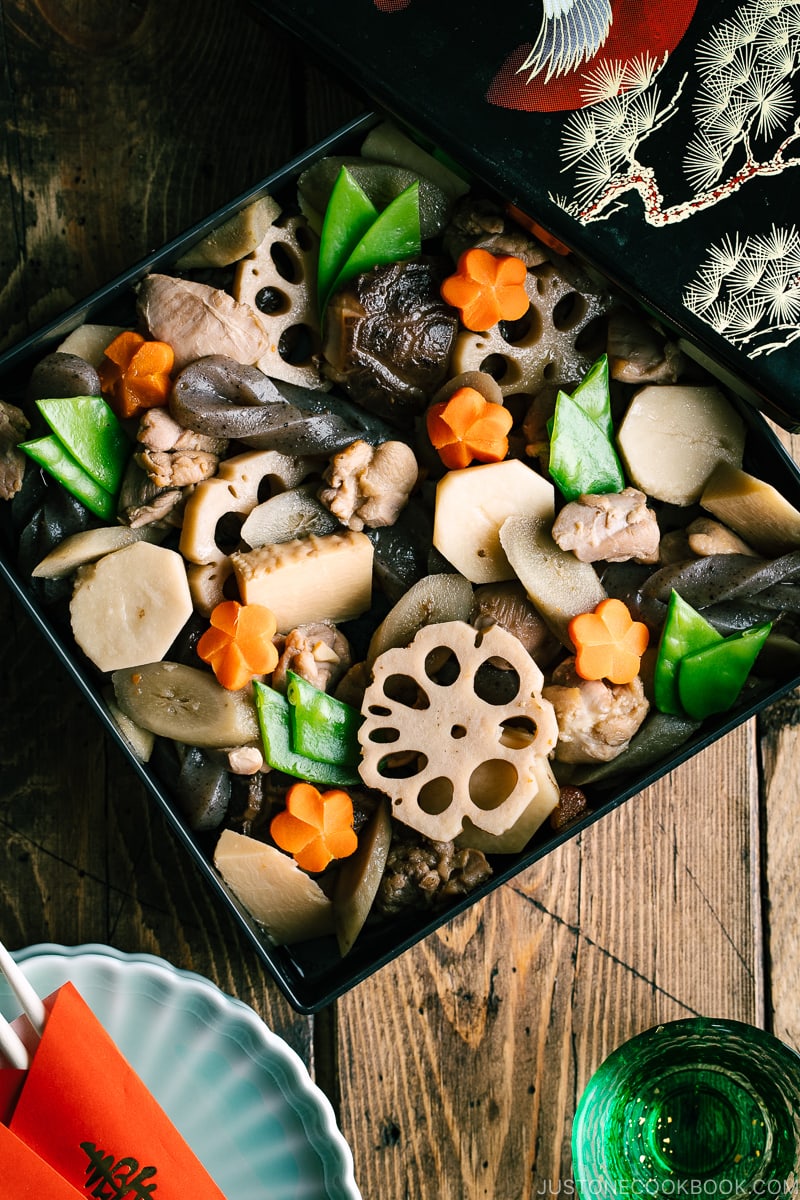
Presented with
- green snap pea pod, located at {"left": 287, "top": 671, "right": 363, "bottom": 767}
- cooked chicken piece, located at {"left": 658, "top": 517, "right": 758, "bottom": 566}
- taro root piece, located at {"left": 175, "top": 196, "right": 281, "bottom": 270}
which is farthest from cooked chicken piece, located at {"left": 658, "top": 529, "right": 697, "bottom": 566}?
taro root piece, located at {"left": 175, "top": 196, "right": 281, "bottom": 270}

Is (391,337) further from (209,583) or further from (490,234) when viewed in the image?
(209,583)

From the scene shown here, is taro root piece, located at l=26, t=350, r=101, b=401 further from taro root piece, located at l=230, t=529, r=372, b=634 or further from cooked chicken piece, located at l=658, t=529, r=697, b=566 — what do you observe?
cooked chicken piece, located at l=658, t=529, r=697, b=566

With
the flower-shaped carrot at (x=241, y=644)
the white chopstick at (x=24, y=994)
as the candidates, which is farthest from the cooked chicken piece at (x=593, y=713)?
the white chopstick at (x=24, y=994)

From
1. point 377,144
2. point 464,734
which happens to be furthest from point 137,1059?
point 377,144

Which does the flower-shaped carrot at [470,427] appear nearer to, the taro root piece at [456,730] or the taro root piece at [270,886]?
the taro root piece at [456,730]

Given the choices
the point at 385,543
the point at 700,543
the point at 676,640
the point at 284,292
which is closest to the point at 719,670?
the point at 676,640
